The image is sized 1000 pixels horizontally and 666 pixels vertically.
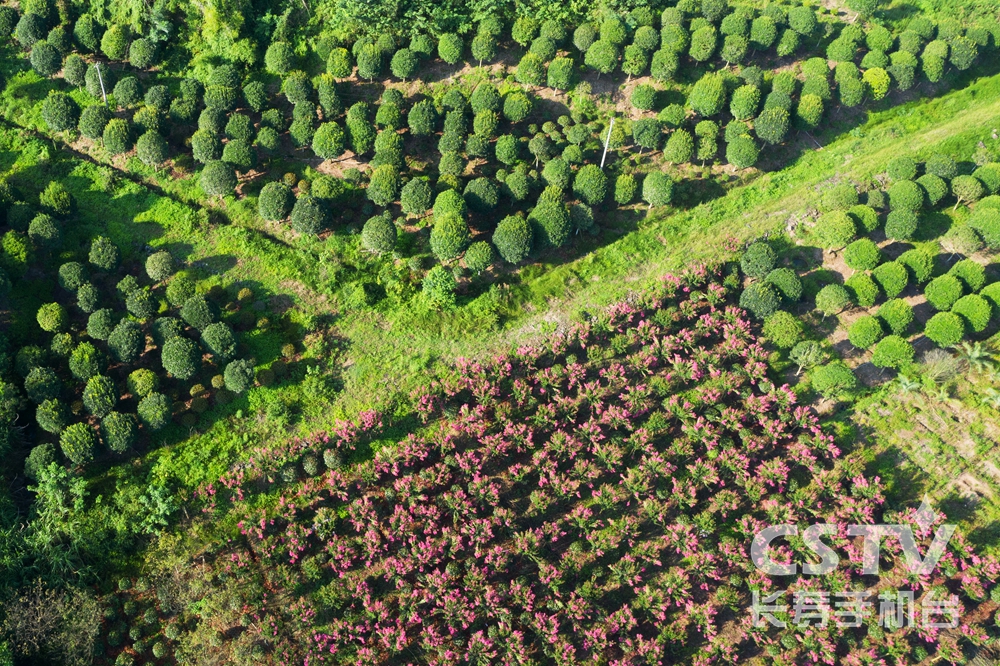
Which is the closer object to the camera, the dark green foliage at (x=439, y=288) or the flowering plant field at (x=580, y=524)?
the flowering plant field at (x=580, y=524)

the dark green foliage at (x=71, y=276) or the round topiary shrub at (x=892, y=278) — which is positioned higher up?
the dark green foliage at (x=71, y=276)

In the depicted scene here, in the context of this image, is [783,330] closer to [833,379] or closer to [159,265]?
[833,379]

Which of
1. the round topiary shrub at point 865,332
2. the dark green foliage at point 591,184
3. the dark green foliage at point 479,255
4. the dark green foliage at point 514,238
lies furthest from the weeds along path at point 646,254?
the round topiary shrub at point 865,332

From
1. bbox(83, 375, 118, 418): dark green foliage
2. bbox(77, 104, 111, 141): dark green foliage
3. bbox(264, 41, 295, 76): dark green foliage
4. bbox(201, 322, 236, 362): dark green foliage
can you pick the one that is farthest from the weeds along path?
bbox(77, 104, 111, 141): dark green foliage

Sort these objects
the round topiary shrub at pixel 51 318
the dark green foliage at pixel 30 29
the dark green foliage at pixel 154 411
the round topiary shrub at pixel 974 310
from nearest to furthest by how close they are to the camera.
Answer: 1. the dark green foliage at pixel 154 411
2. the round topiary shrub at pixel 51 318
3. the round topiary shrub at pixel 974 310
4. the dark green foliage at pixel 30 29

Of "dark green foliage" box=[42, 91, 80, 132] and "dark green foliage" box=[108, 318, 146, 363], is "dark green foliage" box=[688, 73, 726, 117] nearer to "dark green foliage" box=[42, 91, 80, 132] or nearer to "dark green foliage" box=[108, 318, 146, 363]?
"dark green foliage" box=[108, 318, 146, 363]

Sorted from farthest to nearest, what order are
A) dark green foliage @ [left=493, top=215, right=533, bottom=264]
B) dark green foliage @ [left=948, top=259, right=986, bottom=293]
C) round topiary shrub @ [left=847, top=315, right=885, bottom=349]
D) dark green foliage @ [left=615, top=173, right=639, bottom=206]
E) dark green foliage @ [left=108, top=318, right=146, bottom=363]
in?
dark green foliage @ [left=615, top=173, right=639, bottom=206] → dark green foliage @ [left=948, top=259, right=986, bottom=293] → dark green foliage @ [left=493, top=215, right=533, bottom=264] → round topiary shrub @ [left=847, top=315, right=885, bottom=349] → dark green foliage @ [left=108, top=318, right=146, bottom=363]

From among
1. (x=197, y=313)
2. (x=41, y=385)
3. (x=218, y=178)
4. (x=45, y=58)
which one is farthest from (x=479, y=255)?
(x=45, y=58)

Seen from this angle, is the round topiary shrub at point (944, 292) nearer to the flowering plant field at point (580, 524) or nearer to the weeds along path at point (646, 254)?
the weeds along path at point (646, 254)
